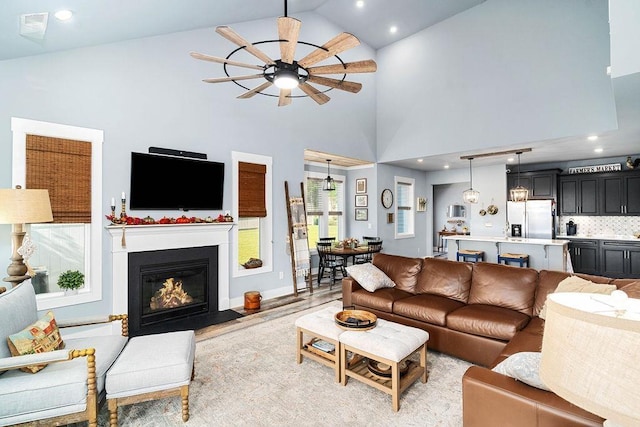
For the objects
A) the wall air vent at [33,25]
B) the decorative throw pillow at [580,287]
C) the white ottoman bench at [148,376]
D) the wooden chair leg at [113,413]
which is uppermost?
the wall air vent at [33,25]

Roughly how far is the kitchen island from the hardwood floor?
10.2 ft

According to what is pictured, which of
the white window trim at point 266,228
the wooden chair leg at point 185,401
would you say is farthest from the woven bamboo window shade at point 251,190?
the wooden chair leg at point 185,401

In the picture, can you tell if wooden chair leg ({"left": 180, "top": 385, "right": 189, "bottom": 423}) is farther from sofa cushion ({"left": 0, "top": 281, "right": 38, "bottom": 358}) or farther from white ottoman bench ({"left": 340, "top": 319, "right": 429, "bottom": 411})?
white ottoman bench ({"left": 340, "top": 319, "right": 429, "bottom": 411})

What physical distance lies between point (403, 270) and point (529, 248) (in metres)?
3.75

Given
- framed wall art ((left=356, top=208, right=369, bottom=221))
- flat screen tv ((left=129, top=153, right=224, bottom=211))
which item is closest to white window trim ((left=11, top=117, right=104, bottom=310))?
flat screen tv ((left=129, top=153, right=224, bottom=211))

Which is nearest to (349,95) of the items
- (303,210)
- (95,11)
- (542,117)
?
(303,210)

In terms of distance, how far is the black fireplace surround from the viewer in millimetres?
3969

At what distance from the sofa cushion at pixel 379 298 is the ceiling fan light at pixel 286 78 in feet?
8.28

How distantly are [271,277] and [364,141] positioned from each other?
3.83m

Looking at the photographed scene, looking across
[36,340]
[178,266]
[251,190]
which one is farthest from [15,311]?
[251,190]

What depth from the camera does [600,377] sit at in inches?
27.3

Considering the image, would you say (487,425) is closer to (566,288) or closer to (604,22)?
(566,288)

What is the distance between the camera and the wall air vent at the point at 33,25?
2488 mm

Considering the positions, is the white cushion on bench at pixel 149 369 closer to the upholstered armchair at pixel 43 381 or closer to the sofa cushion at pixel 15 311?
the upholstered armchair at pixel 43 381
